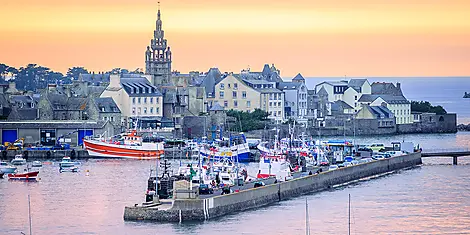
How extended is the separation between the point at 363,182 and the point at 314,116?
41526 mm

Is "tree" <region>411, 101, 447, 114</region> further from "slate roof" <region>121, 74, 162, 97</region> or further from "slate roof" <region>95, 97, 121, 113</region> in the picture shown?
"slate roof" <region>95, 97, 121, 113</region>

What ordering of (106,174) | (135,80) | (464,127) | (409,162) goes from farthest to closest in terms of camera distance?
1. (464,127)
2. (135,80)
3. (409,162)
4. (106,174)

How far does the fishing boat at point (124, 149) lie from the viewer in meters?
75.9

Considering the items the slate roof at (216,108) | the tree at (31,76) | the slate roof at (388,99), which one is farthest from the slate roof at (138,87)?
the tree at (31,76)

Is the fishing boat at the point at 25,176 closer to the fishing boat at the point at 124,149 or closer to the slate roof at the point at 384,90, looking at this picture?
the fishing boat at the point at 124,149

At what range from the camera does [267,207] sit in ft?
168

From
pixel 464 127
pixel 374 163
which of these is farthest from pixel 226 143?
pixel 464 127

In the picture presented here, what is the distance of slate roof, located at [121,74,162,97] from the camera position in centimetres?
8964

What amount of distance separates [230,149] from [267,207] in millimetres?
19636

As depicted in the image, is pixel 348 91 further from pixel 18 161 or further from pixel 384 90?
pixel 18 161

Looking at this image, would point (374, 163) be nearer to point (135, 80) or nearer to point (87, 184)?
point (87, 184)

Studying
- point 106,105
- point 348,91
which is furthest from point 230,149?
point 348,91

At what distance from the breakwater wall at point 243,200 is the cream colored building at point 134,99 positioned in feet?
89.3

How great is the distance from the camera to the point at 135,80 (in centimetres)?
9350
